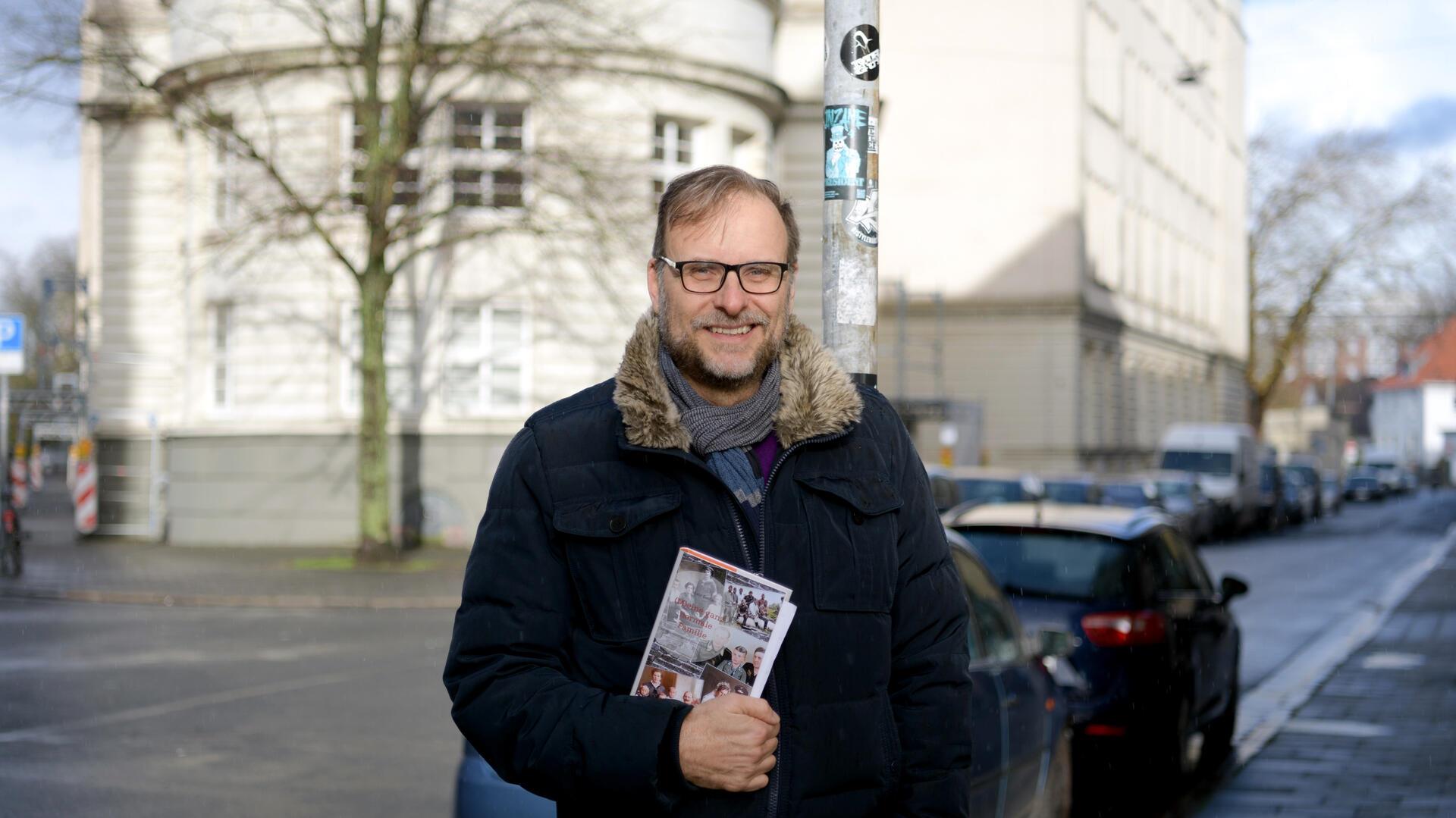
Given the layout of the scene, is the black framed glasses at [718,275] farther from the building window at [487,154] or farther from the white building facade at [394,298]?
the white building facade at [394,298]

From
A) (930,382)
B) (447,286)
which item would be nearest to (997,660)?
(447,286)

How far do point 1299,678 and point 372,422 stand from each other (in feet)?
43.5

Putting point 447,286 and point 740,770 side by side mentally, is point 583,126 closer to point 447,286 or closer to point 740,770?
point 447,286

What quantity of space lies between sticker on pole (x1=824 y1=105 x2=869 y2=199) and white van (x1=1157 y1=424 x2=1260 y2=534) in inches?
1359

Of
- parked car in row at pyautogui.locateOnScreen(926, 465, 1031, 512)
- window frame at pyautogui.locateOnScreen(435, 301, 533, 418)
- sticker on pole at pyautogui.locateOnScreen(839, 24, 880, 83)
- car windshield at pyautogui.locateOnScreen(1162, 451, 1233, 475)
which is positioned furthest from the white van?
sticker on pole at pyautogui.locateOnScreen(839, 24, 880, 83)

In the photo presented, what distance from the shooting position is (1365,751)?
30.1 ft

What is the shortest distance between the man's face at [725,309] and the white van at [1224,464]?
36.3 m

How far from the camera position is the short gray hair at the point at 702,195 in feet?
8.84

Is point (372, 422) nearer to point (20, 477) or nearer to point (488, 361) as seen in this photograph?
point (488, 361)

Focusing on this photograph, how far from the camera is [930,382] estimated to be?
150 ft

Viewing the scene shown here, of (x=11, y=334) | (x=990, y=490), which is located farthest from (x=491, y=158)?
(x=990, y=490)

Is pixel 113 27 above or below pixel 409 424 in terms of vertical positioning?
above

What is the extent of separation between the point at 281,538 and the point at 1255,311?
51958 millimetres

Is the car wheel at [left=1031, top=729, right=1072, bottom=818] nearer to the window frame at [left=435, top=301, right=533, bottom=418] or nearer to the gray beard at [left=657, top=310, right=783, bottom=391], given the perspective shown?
the gray beard at [left=657, top=310, right=783, bottom=391]
